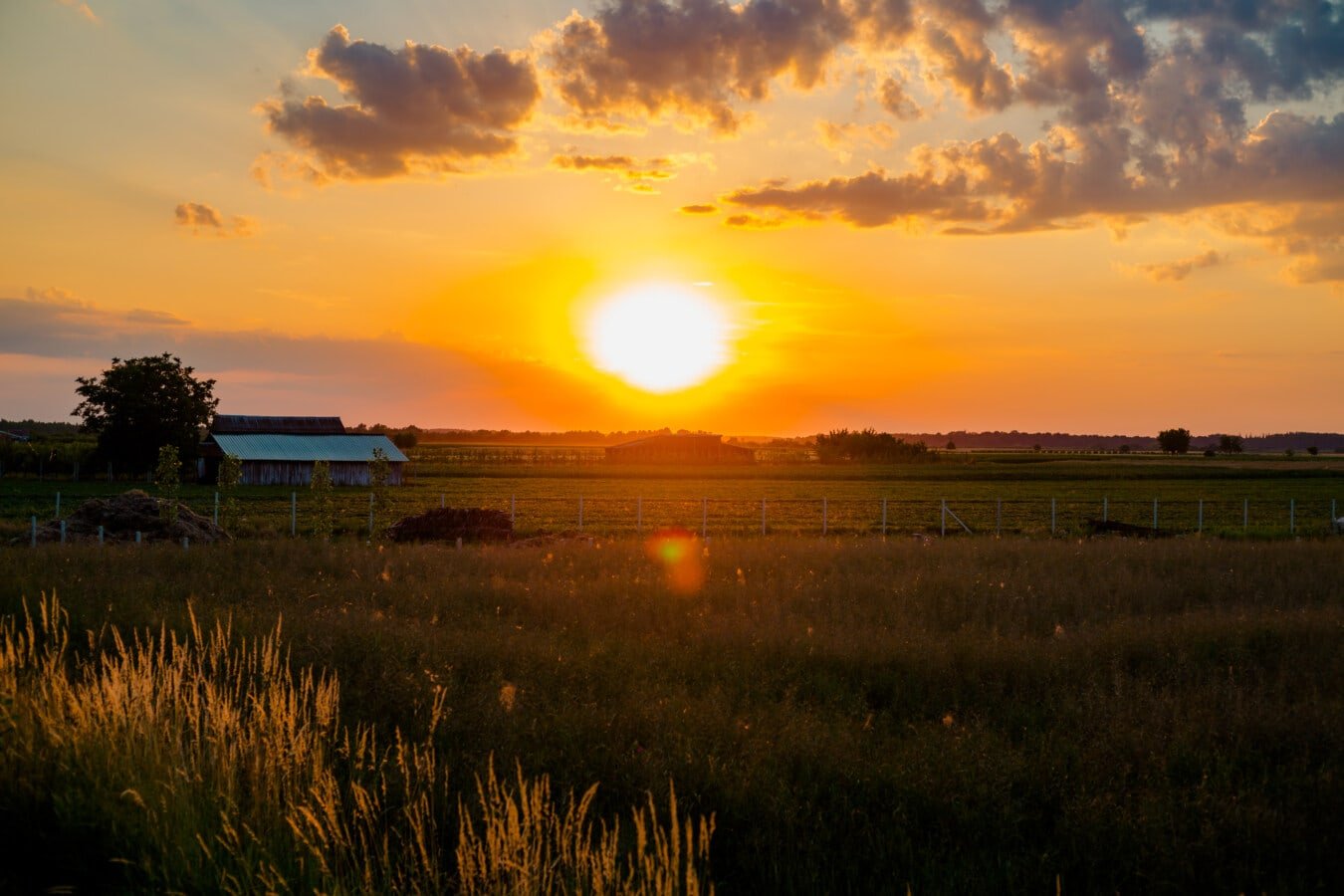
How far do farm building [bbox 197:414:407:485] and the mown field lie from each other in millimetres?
4727

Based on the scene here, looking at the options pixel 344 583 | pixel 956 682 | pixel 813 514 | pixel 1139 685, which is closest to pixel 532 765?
pixel 956 682

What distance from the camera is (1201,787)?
796 centimetres

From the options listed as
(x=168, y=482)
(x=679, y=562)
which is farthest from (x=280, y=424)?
(x=679, y=562)

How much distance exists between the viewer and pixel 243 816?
6562mm

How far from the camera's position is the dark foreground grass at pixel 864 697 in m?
7.34

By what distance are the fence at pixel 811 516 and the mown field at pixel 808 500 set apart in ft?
0.41

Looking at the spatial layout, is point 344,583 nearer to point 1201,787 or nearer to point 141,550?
point 141,550

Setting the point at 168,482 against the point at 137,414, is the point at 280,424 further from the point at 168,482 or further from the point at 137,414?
the point at 168,482

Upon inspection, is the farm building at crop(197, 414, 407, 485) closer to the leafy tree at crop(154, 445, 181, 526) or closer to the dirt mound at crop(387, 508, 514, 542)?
the leafy tree at crop(154, 445, 181, 526)

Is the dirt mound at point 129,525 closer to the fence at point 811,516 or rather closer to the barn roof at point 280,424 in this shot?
the fence at point 811,516

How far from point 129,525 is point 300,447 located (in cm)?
5243

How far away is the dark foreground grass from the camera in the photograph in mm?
7336

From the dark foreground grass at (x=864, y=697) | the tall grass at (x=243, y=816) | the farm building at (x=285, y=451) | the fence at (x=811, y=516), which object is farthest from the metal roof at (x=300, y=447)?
the tall grass at (x=243, y=816)

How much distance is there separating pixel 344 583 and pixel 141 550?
6332 millimetres
